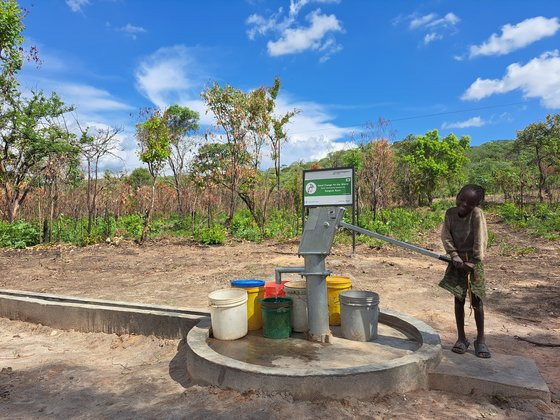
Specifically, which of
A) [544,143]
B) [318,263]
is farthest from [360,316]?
[544,143]

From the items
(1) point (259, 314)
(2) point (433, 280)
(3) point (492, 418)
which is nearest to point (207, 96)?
(2) point (433, 280)

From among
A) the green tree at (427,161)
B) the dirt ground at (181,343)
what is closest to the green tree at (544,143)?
the green tree at (427,161)

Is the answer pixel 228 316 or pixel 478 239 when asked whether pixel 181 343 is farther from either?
pixel 478 239

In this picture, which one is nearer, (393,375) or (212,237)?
(393,375)

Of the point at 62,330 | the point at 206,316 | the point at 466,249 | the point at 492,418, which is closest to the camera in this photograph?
the point at 492,418

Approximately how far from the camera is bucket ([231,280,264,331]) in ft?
13.7

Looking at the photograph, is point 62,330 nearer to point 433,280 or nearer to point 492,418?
point 492,418

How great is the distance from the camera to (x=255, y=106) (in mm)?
15047

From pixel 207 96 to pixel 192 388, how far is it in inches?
506

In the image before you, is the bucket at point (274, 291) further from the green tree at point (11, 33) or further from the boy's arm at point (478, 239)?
the green tree at point (11, 33)

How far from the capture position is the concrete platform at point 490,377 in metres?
2.96

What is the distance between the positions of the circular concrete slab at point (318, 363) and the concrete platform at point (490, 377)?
0.41 feet

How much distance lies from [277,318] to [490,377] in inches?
73.6

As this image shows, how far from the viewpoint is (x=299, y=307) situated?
4121mm
